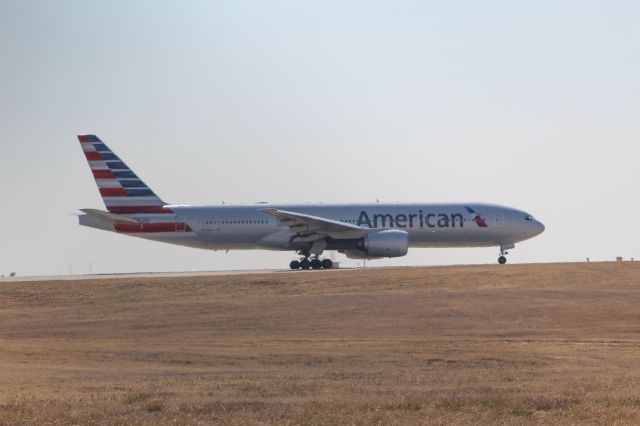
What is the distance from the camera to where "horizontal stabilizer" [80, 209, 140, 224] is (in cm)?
5862

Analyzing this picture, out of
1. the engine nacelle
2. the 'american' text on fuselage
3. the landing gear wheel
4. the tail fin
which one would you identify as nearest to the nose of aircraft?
the 'american' text on fuselage

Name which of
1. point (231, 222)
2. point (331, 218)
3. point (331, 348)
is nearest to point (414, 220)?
point (331, 218)

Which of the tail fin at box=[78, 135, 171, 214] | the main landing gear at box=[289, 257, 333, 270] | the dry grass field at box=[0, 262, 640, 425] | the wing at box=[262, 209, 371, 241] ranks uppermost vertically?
the tail fin at box=[78, 135, 171, 214]

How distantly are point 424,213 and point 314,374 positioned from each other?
36910 millimetres

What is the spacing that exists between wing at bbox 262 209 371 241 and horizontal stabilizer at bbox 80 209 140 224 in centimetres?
730

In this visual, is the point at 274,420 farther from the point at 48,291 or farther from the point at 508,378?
the point at 48,291

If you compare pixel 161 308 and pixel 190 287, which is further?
pixel 190 287

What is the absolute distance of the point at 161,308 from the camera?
4059 cm

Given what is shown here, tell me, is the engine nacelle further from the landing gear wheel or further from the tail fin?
the tail fin

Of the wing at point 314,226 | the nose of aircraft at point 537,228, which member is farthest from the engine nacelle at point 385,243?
the nose of aircraft at point 537,228

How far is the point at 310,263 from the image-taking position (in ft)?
196

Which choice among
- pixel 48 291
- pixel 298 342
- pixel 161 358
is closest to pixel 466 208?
pixel 48 291

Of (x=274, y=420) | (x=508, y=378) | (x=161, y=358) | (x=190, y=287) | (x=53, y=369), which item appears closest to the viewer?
(x=274, y=420)

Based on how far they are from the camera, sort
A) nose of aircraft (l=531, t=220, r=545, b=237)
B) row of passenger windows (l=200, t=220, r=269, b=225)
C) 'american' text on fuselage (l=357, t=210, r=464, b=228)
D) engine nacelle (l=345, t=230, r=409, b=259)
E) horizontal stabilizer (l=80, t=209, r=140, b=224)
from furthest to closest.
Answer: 1. nose of aircraft (l=531, t=220, r=545, b=237)
2. row of passenger windows (l=200, t=220, r=269, b=225)
3. 'american' text on fuselage (l=357, t=210, r=464, b=228)
4. horizontal stabilizer (l=80, t=209, r=140, b=224)
5. engine nacelle (l=345, t=230, r=409, b=259)
